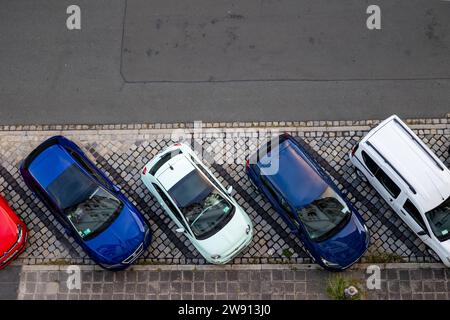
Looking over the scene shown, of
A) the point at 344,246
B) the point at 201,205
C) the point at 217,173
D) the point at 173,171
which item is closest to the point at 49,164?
the point at 173,171

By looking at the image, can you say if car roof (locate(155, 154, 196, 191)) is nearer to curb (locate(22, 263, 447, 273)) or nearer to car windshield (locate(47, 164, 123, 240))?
car windshield (locate(47, 164, 123, 240))

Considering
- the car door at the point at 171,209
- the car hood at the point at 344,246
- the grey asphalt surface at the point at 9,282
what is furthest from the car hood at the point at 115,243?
the car hood at the point at 344,246

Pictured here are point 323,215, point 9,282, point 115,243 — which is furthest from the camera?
point 9,282

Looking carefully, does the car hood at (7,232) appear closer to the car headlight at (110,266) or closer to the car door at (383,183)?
the car headlight at (110,266)

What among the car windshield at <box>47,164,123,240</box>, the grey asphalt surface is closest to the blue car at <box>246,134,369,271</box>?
the car windshield at <box>47,164,123,240</box>

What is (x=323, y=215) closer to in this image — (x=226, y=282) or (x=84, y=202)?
(x=226, y=282)

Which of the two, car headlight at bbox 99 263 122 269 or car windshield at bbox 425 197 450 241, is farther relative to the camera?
car headlight at bbox 99 263 122 269
